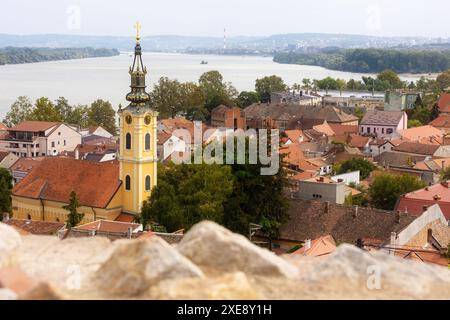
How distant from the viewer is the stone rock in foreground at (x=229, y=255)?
3891mm

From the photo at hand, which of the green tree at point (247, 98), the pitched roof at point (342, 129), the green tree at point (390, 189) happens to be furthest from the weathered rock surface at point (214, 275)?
the green tree at point (247, 98)

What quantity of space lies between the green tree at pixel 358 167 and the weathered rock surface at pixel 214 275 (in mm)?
27747

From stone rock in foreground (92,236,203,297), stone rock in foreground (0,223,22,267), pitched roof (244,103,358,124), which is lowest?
pitched roof (244,103,358,124)

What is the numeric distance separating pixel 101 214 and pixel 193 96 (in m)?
38.5

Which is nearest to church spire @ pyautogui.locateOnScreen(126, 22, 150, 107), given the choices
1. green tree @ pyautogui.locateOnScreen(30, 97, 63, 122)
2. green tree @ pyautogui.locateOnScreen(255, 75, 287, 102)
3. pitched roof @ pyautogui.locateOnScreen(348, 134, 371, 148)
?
pitched roof @ pyautogui.locateOnScreen(348, 134, 371, 148)

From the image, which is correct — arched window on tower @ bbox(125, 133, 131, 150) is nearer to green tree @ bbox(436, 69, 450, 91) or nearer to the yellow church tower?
the yellow church tower

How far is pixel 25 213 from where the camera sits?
2400 centimetres

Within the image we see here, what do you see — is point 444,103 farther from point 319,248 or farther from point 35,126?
point 319,248

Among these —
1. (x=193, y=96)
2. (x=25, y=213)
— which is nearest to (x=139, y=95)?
(x=25, y=213)

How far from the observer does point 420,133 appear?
148ft

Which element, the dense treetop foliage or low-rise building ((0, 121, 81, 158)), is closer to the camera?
low-rise building ((0, 121, 81, 158))

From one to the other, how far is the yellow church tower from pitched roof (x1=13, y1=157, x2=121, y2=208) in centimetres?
52

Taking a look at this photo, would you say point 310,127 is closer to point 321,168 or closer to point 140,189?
point 321,168

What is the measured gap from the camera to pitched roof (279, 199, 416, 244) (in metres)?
18.6
